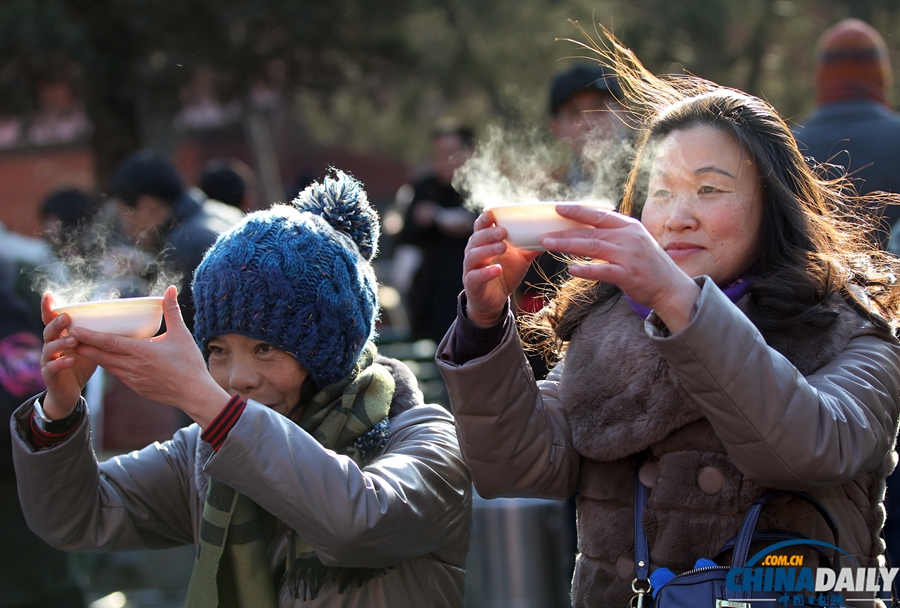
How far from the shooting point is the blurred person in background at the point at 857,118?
3.84 metres

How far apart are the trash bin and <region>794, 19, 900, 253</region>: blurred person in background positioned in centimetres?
213

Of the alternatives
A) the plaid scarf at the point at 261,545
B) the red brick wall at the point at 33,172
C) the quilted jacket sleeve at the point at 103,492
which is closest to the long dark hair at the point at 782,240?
the plaid scarf at the point at 261,545

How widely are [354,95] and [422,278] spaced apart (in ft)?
13.9

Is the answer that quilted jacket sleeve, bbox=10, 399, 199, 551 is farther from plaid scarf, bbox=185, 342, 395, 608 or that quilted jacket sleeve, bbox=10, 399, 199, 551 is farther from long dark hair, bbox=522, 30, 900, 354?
long dark hair, bbox=522, 30, 900, 354

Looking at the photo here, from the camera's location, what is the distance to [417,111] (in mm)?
11633

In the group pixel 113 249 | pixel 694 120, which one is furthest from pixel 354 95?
pixel 694 120

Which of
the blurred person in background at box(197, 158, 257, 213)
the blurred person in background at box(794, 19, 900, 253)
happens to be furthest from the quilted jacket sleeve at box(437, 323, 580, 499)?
the blurred person in background at box(197, 158, 257, 213)

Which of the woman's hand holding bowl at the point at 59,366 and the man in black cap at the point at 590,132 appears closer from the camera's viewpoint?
the woman's hand holding bowl at the point at 59,366

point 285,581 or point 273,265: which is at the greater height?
point 273,265

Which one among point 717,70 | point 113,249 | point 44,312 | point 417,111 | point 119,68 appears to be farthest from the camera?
point 417,111

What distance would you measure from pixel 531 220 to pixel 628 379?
0.47 meters

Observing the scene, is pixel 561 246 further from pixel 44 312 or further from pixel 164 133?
pixel 164 133

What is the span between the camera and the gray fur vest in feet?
6.75

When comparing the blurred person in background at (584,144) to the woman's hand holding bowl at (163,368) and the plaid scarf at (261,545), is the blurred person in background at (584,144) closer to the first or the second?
the plaid scarf at (261,545)
